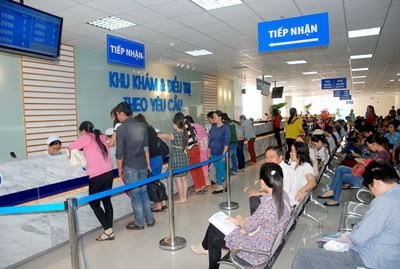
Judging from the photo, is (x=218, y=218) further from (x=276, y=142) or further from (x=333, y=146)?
(x=276, y=142)

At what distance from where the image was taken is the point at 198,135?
17.6 ft

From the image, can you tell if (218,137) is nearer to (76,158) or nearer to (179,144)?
(179,144)

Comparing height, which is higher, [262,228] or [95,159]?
[95,159]

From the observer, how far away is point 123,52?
16.3 feet

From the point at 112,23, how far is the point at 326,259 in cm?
492

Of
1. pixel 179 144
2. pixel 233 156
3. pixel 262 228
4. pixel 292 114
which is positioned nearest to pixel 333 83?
pixel 292 114

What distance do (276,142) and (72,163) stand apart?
9.60m

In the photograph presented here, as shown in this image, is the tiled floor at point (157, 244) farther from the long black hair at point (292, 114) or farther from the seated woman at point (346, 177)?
the long black hair at point (292, 114)

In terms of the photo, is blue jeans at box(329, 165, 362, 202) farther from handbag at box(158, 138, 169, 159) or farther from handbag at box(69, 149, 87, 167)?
handbag at box(69, 149, 87, 167)

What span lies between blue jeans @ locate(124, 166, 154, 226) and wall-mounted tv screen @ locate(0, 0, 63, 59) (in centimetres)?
191

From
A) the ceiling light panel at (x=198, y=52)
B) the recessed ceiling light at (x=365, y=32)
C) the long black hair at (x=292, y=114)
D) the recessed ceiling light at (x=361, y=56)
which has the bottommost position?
the long black hair at (x=292, y=114)

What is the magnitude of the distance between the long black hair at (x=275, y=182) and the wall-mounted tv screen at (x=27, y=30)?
3.25 m

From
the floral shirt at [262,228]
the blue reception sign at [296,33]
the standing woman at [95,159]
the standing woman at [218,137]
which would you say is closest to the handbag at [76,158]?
the standing woman at [95,159]

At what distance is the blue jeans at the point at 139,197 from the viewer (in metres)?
3.82
